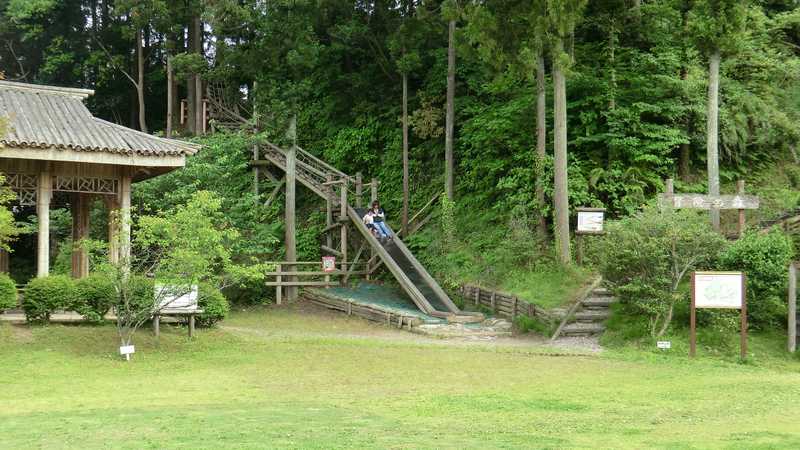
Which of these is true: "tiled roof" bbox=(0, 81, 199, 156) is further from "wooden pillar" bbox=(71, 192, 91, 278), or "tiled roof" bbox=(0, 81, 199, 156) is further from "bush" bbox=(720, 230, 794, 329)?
"bush" bbox=(720, 230, 794, 329)

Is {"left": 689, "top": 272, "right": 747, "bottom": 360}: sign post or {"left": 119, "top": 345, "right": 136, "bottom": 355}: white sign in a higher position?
{"left": 689, "top": 272, "right": 747, "bottom": 360}: sign post

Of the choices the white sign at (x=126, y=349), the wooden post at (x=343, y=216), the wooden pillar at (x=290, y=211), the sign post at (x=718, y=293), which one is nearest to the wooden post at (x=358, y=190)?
the wooden post at (x=343, y=216)

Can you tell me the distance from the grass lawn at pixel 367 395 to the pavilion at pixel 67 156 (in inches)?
119

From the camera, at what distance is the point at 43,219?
17875mm

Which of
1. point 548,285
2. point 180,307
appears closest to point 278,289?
point 180,307

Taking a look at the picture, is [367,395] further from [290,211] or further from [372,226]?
[290,211]

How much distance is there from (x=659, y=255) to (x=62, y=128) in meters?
13.8

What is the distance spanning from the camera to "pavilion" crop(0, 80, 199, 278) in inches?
682

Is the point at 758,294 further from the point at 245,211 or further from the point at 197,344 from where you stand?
the point at 245,211

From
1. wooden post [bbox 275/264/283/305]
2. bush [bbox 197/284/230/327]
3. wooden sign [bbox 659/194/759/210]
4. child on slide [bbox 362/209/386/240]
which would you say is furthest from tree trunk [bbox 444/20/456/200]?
bush [bbox 197/284/230/327]

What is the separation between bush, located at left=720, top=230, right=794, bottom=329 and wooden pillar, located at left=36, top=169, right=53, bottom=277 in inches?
588

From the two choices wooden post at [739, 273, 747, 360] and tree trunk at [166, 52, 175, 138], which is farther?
tree trunk at [166, 52, 175, 138]

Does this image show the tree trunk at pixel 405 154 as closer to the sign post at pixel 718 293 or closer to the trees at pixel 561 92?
the trees at pixel 561 92

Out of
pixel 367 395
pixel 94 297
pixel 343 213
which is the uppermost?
pixel 343 213
